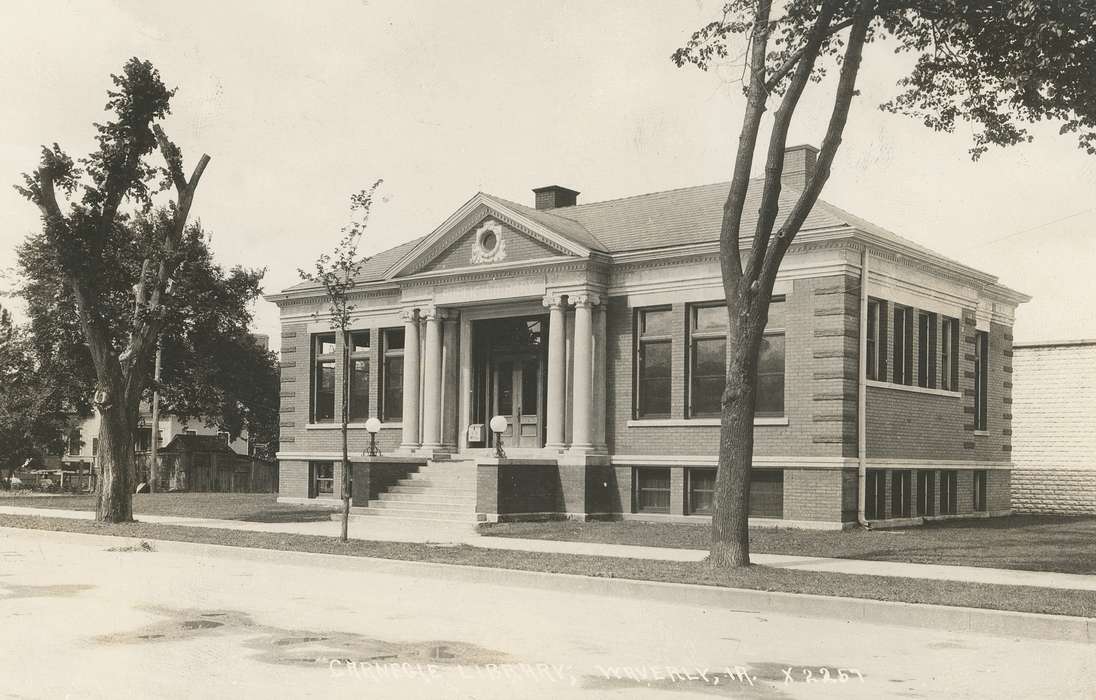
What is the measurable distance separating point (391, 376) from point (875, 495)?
494 inches

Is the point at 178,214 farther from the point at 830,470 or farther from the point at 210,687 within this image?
the point at 210,687

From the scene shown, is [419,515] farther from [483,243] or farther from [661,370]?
[483,243]

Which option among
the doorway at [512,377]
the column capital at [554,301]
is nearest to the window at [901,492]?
the column capital at [554,301]

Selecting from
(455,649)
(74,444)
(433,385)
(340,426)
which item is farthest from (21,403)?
(455,649)

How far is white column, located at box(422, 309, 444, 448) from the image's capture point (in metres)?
26.6

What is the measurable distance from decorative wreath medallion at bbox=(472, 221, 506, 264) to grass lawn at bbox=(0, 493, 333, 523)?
263 inches

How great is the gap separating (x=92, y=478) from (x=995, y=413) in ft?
105

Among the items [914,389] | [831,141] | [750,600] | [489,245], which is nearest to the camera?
[750,600]

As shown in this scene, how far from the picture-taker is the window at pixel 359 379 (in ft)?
97.9

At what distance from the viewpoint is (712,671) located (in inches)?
328

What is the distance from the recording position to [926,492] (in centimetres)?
2475

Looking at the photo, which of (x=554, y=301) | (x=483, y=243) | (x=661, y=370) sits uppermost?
(x=483, y=243)

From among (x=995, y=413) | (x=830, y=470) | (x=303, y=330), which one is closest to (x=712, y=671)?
(x=830, y=470)

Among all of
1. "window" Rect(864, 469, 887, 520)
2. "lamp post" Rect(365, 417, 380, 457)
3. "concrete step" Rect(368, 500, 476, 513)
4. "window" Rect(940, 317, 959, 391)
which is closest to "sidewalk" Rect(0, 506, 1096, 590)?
"concrete step" Rect(368, 500, 476, 513)
